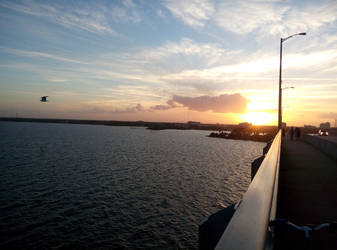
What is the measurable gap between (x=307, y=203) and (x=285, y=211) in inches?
40.7

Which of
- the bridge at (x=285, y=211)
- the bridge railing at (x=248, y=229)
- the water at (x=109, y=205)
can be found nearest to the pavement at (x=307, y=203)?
the bridge at (x=285, y=211)

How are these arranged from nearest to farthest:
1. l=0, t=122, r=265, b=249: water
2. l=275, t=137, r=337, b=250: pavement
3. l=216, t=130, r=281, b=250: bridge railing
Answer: l=216, t=130, r=281, b=250: bridge railing < l=275, t=137, r=337, b=250: pavement < l=0, t=122, r=265, b=249: water

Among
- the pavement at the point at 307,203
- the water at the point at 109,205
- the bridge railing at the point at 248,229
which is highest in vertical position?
the bridge railing at the point at 248,229

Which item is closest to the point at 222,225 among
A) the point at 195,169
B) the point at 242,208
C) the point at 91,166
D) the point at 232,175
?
the point at 242,208

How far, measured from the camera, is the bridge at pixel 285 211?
167cm

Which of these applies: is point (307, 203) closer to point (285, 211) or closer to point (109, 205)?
point (285, 211)

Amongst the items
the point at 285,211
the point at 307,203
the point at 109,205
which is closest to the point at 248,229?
the point at 285,211

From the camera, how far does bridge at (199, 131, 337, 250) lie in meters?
1.67

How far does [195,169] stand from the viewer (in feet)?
114

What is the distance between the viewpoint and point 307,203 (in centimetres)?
647

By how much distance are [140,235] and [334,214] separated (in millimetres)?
11431

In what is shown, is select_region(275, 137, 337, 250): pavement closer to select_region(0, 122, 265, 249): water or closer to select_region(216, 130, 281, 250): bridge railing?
select_region(216, 130, 281, 250): bridge railing

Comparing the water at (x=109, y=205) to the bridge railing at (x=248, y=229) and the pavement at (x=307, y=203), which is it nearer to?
the pavement at (x=307, y=203)

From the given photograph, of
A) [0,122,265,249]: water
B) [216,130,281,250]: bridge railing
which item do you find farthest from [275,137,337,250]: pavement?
[0,122,265,249]: water
